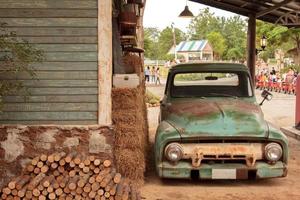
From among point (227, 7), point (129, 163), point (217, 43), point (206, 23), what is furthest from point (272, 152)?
point (206, 23)

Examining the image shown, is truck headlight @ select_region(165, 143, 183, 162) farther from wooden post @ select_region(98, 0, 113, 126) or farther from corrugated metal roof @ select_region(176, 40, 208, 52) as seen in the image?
corrugated metal roof @ select_region(176, 40, 208, 52)

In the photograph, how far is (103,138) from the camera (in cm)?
687

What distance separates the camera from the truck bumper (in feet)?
23.0

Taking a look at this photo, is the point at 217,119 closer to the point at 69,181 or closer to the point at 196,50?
the point at 69,181

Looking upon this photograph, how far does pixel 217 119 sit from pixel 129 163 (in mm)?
1371

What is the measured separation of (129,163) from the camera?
6879 millimetres

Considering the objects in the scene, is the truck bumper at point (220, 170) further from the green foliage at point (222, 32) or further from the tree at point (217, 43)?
the tree at point (217, 43)

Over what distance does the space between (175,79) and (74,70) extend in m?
2.63

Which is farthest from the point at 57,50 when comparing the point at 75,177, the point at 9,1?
the point at 75,177

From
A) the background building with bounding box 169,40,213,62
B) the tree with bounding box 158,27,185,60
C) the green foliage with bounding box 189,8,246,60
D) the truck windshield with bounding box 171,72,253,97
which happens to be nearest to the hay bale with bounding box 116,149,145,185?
the truck windshield with bounding box 171,72,253,97

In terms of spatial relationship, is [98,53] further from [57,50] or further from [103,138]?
[103,138]

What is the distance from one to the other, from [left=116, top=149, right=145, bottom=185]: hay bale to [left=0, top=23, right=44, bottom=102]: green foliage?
1.53 metres

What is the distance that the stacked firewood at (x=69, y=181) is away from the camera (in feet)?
20.2

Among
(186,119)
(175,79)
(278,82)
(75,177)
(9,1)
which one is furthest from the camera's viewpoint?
(278,82)
